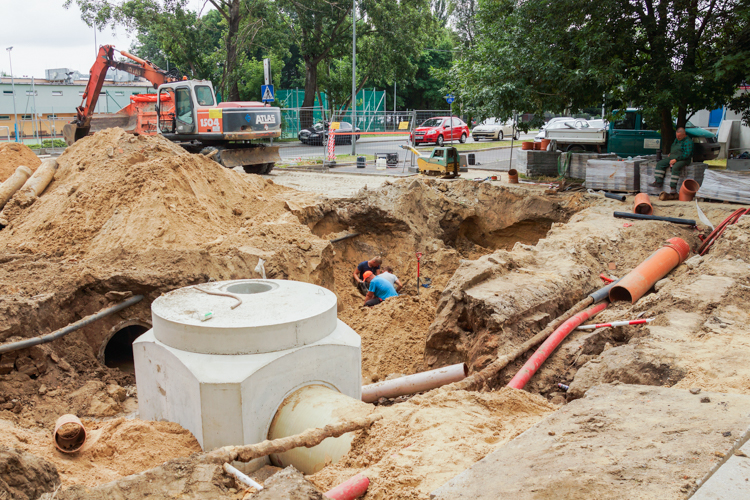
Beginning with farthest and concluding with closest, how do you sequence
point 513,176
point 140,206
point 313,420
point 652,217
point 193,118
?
point 193,118, point 513,176, point 652,217, point 140,206, point 313,420

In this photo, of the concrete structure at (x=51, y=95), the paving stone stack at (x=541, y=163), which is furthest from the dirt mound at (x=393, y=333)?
the concrete structure at (x=51, y=95)

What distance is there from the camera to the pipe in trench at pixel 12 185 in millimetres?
11453

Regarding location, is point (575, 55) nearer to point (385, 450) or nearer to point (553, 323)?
point (553, 323)

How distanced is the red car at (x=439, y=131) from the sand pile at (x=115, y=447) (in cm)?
2210

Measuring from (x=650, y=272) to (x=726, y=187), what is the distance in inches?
187

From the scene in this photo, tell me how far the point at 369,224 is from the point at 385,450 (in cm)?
864

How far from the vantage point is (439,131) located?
2697 cm

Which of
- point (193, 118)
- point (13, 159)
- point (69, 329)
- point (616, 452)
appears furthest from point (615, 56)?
point (13, 159)

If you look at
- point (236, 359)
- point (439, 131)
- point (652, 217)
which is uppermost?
point (439, 131)

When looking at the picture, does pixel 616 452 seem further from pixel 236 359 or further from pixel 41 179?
pixel 41 179

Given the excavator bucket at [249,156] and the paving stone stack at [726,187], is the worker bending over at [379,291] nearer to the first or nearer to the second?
the paving stone stack at [726,187]

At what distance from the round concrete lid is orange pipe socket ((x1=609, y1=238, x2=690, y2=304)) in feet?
12.5

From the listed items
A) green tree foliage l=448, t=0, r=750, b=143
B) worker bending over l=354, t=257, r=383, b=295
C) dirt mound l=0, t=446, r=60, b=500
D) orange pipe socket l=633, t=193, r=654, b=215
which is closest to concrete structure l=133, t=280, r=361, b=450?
dirt mound l=0, t=446, r=60, b=500

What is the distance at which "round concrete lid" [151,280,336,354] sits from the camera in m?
4.84
